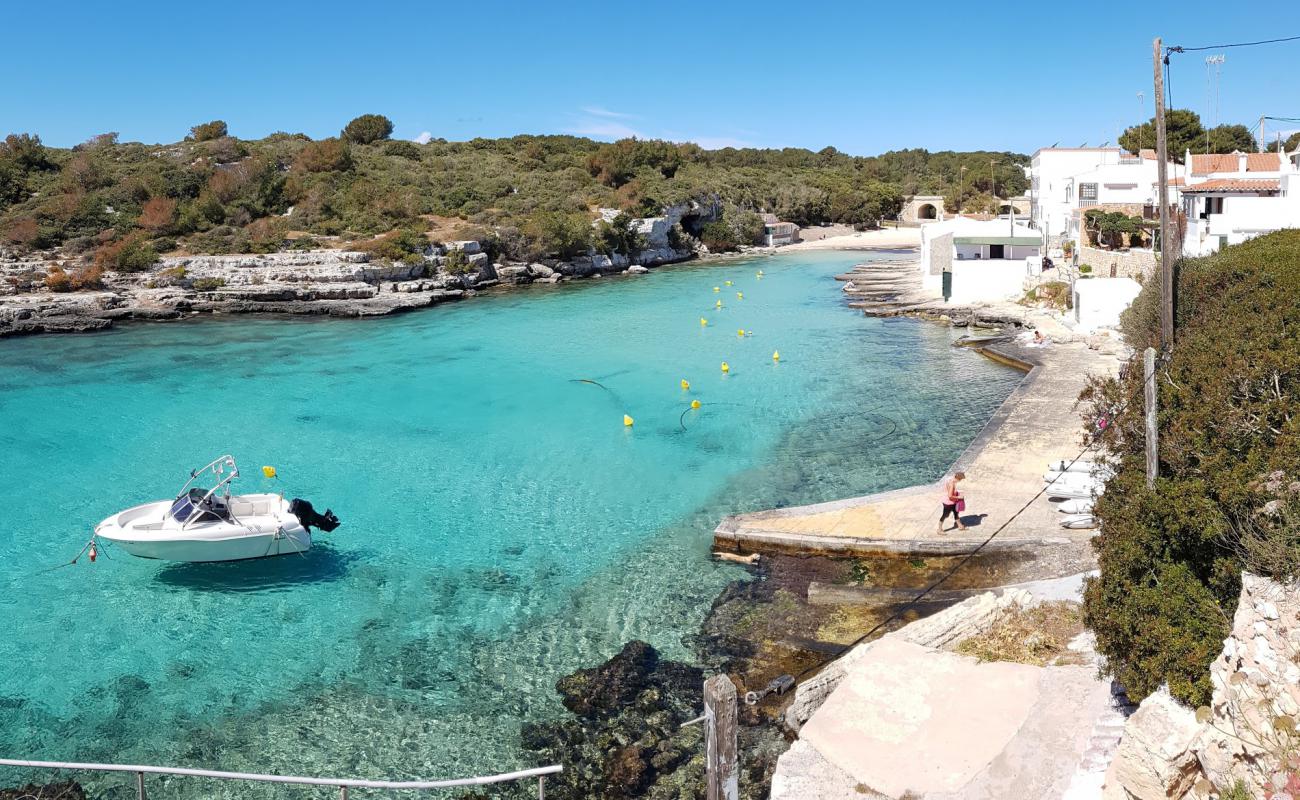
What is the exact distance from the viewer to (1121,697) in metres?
8.57

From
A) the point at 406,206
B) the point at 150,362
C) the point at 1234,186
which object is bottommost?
the point at 150,362

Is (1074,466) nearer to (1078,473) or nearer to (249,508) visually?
(1078,473)

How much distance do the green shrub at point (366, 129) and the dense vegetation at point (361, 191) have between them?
139 millimetres

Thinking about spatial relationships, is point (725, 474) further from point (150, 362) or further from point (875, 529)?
point (150, 362)

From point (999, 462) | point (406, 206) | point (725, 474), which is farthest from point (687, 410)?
point (406, 206)

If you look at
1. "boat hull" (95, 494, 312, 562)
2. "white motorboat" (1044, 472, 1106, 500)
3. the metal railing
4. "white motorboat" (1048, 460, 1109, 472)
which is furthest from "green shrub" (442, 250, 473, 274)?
the metal railing

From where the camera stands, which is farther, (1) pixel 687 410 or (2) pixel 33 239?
(2) pixel 33 239

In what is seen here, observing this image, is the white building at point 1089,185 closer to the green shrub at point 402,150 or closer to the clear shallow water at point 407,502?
the clear shallow water at point 407,502

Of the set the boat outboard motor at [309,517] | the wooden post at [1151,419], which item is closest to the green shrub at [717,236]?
the boat outboard motor at [309,517]

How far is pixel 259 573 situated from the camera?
52.0 feet

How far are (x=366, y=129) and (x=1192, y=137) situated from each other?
75941 millimetres

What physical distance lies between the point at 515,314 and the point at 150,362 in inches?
708

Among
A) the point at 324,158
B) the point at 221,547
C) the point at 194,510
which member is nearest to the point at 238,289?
the point at 324,158

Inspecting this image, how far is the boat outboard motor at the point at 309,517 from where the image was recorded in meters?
16.1
